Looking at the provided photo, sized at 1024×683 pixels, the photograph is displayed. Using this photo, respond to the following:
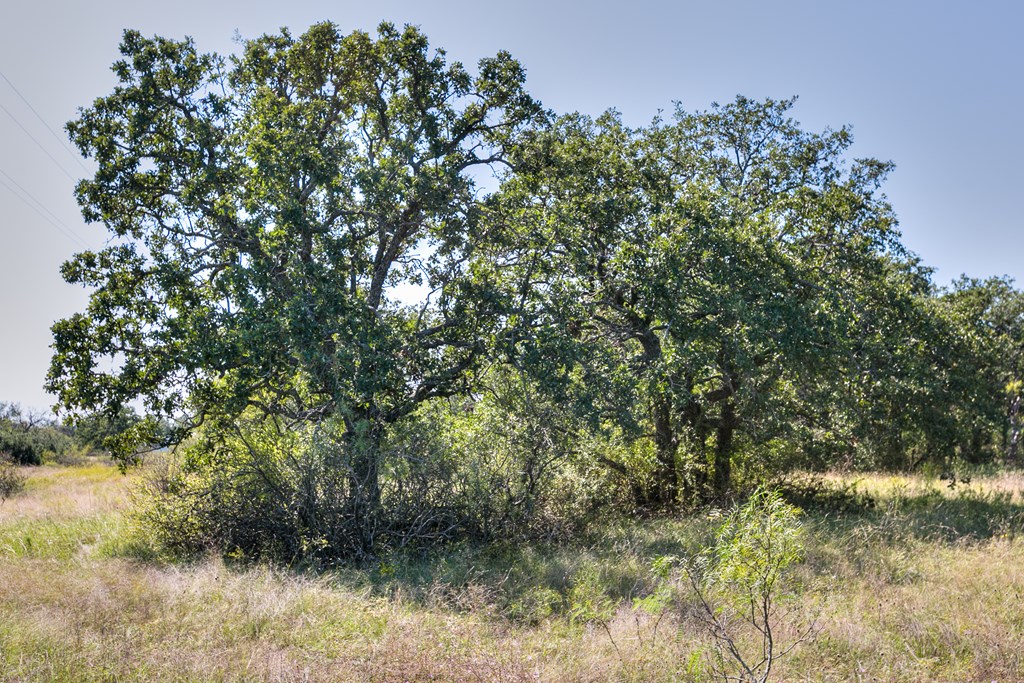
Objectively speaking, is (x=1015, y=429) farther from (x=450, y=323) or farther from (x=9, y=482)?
(x=9, y=482)

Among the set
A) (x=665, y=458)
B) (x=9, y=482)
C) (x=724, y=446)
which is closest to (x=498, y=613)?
(x=665, y=458)

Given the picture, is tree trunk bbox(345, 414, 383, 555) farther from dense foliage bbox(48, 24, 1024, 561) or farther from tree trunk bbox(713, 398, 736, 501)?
tree trunk bbox(713, 398, 736, 501)

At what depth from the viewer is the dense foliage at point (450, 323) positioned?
32.7 ft

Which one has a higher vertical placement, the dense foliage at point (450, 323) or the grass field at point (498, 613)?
the dense foliage at point (450, 323)

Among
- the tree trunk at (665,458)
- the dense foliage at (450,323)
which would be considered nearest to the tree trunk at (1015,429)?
the dense foliage at (450,323)

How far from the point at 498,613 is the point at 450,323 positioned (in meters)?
5.27

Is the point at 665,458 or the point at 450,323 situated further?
the point at 665,458

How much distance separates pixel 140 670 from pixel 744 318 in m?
9.32

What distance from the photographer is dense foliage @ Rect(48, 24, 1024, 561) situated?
392 inches

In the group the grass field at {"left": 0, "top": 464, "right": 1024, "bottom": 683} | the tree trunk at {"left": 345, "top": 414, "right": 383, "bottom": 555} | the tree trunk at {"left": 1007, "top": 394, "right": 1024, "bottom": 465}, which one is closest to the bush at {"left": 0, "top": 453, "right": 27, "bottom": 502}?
the grass field at {"left": 0, "top": 464, "right": 1024, "bottom": 683}

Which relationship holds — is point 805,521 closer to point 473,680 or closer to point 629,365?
point 629,365

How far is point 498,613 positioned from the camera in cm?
693

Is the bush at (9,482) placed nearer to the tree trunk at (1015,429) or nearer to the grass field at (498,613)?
the grass field at (498,613)

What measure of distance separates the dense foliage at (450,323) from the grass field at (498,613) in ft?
4.31
